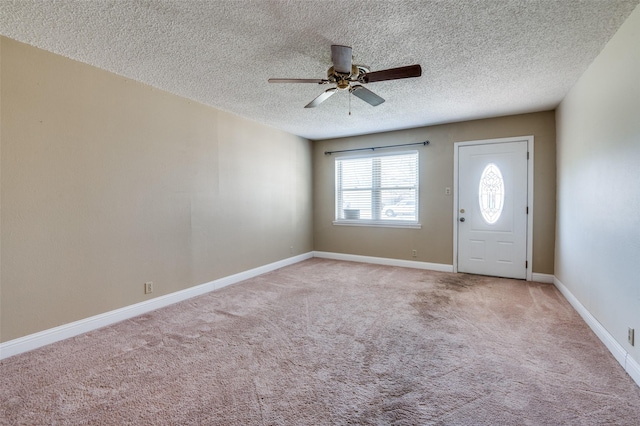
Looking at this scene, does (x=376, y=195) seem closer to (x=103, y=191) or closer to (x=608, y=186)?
(x=608, y=186)

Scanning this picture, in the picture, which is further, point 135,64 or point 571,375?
point 135,64

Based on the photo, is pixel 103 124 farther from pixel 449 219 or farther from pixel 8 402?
pixel 449 219

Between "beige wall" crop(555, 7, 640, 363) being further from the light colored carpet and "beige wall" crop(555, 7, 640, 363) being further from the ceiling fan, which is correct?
the ceiling fan

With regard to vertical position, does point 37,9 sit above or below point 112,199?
above

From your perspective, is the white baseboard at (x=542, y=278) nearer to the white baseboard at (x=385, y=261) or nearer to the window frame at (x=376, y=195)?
the white baseboard at (x=385, y=261)

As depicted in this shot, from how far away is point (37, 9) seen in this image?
73.8 inches

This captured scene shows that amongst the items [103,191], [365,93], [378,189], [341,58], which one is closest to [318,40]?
[341,58]

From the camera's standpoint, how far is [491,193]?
14.7 feet

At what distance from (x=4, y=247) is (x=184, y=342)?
5.06 ft

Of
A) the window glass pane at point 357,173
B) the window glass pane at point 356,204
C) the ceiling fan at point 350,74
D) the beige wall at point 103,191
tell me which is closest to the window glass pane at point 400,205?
the window glass pane at point 356,204

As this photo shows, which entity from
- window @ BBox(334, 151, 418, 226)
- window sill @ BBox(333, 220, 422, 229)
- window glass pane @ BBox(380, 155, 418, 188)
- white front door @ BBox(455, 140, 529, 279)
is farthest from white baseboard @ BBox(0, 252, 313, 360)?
white front door @ BBox(455, 140, 529, 279)

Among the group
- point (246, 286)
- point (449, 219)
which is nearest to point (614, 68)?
point (449, 219)

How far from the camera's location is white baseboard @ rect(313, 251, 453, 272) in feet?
16.0

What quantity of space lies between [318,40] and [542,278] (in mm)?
4466
